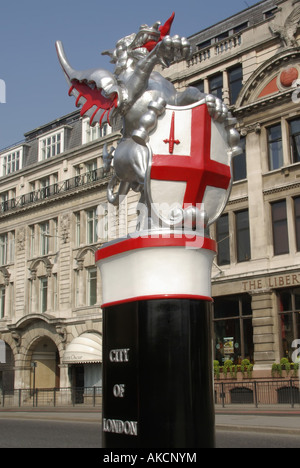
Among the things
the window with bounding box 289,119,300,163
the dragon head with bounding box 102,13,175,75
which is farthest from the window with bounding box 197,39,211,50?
the dragon head with bounding box 102,13,175,75

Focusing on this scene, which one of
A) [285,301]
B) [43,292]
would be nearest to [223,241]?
[285,301]

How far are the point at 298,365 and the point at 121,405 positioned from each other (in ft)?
66.9

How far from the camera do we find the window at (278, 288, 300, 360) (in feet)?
84.2

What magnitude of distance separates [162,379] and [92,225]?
3200cm

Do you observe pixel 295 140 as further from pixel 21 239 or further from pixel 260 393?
pixel 21 239

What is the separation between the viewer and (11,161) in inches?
1800

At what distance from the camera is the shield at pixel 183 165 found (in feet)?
18.6

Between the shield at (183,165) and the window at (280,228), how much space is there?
21.5 metres

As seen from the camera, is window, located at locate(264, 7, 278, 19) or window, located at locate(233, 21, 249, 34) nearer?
window, located at locate(264, 7, 278, 19)

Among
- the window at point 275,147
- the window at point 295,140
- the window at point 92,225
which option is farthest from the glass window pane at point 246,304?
the window at point 92,225

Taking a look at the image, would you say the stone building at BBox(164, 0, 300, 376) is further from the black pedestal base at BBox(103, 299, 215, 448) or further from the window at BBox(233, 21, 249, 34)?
the black pedestal base at BBox(103, 299, 215, 448)

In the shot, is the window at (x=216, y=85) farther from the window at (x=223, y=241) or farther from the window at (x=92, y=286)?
the window at (x=92, y=286)

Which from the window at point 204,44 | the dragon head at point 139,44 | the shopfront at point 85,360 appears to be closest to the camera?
the dragon head at point 139,44

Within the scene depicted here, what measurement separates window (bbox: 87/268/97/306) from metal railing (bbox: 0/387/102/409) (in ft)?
19.9
